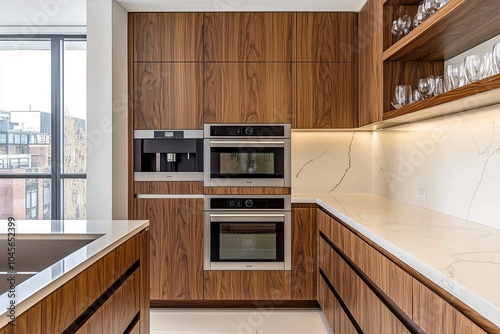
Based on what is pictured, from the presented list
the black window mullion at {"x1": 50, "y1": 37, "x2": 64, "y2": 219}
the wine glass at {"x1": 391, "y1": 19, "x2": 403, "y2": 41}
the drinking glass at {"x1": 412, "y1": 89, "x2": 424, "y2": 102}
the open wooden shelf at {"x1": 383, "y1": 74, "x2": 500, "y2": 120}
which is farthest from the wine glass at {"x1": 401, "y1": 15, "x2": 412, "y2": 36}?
the black window mullion at {"x1": 50, "y1": 37, "x2": 64, "y2": 219}

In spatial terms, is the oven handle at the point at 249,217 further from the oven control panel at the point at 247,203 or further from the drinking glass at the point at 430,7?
the drinking glass at the point at 430,7

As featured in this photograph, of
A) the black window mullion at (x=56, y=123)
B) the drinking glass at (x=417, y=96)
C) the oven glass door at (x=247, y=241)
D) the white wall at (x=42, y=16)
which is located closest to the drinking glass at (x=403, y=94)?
the drinking glass at (x=417, y=96)

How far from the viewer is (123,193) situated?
11.5 feet

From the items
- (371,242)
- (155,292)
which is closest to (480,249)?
(371,242)

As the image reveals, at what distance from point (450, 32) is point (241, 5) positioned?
1833 millimetres

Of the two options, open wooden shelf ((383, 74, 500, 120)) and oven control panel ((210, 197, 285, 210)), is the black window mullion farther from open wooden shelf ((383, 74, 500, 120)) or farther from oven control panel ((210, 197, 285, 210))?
open wooden shelf ((383, 74, 500, 120))

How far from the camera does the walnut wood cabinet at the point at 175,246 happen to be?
11.6 feet

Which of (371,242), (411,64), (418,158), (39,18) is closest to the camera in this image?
(371,242)

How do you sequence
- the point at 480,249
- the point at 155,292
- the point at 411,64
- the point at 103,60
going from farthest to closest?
1. the point at 155,292
2. the point at 103,60
3. the point at 411,64
4. the point at 480,249

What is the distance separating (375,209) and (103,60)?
2.28 meters

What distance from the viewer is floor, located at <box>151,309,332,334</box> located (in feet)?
10.3

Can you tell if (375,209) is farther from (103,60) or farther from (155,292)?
(103,60)

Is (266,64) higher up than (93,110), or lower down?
higher up

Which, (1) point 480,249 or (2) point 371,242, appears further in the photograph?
(2) point 371,242
